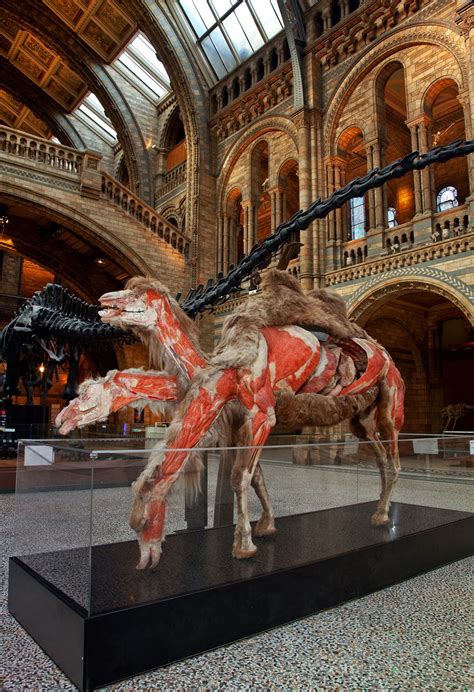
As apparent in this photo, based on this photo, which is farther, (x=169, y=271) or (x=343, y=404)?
(x=169, y=271)

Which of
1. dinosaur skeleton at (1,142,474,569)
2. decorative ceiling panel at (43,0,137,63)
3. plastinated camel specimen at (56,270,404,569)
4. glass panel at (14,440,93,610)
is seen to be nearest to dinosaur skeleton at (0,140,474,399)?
dinosaur skeleton at (1,142,474,569)

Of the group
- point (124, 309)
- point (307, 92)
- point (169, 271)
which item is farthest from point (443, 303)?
point (124, 309)

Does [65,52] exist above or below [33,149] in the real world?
above

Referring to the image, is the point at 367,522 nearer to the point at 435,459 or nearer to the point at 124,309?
the point at 435,459

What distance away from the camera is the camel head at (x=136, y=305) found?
2.94 m

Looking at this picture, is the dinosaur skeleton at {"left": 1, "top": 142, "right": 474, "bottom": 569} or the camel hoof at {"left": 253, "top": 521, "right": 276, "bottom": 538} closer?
the dinosaur skeleton at {"left": 1, "top": 142, "right": 474, "bottom": 569}

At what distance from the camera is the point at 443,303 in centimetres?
1700

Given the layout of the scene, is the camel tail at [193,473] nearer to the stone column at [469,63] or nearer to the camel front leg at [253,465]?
the camel front leg at [253,465]

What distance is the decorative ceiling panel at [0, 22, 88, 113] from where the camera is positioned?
23.1 m

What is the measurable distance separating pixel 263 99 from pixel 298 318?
1629 centimetres

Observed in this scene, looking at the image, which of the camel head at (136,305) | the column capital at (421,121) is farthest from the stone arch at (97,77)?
the camel head at (136,305)

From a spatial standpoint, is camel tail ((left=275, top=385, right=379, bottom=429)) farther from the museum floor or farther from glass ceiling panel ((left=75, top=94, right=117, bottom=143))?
glass ceiling panel ((left=75, top=94, right=117, bottom=143))

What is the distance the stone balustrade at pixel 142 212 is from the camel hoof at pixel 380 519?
13917 millimetres

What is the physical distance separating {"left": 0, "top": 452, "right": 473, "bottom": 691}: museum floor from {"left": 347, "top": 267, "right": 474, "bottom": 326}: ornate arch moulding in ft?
27.8
